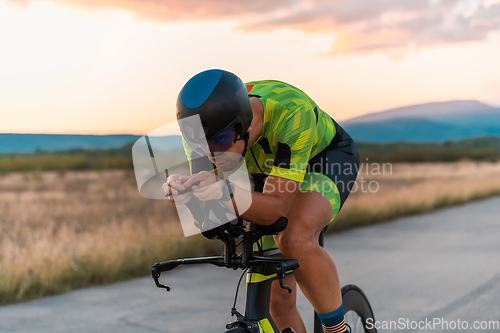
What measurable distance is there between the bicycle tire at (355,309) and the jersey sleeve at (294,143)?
1119mm

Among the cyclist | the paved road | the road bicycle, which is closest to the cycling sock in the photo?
the cyclist

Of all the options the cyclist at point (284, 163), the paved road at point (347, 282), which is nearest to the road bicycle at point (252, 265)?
the cyclist at point (284, 163)

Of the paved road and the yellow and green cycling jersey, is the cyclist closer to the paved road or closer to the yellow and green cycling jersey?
the yellow and green cycling jersey

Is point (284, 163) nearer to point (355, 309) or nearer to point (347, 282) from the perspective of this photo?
Result: point (355, 309)

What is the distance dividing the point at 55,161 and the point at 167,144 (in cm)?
4098

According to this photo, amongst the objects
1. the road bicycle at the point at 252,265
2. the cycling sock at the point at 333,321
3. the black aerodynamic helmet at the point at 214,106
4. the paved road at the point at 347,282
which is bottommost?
the paved road at the point at 347,282

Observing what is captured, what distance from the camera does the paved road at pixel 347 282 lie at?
4.58 meters

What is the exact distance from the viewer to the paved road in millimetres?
4578

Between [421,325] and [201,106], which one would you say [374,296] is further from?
[201,106]

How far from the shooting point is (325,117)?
2.83 meters

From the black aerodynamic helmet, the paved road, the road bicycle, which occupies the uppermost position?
the black aerodynamic helmet

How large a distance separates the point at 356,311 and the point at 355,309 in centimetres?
3

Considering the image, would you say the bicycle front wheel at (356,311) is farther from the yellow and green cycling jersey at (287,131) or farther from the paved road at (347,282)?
the paved road at (347,282)

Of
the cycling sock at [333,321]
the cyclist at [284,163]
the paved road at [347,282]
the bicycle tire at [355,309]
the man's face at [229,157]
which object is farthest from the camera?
the paved road at [347,282]
